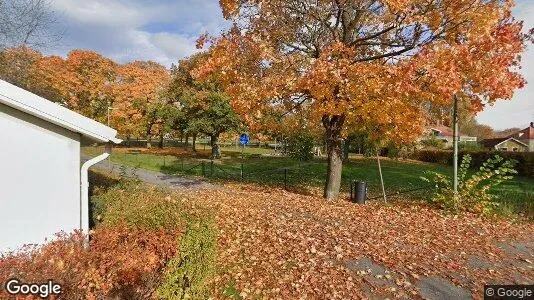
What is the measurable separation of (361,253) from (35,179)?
22.1 ft

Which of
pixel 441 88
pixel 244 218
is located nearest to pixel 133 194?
pixel 244 218

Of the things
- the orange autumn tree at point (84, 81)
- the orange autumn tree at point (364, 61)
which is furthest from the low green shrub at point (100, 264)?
the orange autumn tree at point (84, 81)

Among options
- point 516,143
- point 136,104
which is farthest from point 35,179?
point 516,143

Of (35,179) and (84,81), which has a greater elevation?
(84,81)

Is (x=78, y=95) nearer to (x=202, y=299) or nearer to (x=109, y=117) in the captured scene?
(x=109, y=117)

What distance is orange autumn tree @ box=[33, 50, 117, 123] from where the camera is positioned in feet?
133

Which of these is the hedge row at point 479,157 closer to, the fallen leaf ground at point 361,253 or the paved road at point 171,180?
the fallen leaf ground at point 361,253

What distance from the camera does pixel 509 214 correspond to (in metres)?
11.7

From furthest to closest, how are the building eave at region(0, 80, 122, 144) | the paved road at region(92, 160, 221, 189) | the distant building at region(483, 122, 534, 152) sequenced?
the distant building at region(483, 122, 534, 152), the paved road at region(92, 160, 221, 189), the building eave at region(0, 80, 122, 144)

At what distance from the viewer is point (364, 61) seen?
39.5 feet

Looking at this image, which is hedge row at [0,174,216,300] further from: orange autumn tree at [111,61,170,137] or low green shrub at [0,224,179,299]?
orange autumn tree at [111,61,170,137]

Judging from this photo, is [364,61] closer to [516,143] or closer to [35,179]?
[35,179]

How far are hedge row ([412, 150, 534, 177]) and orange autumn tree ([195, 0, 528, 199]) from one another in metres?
24.9

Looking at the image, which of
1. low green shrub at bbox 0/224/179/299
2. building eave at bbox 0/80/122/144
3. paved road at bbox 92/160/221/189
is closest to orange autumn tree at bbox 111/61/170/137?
paved road at bbox 92/160/221/189
